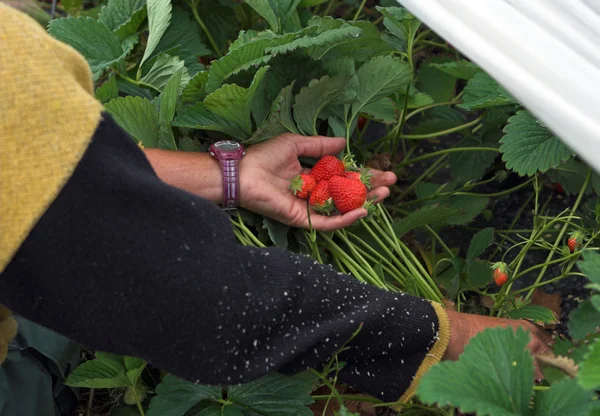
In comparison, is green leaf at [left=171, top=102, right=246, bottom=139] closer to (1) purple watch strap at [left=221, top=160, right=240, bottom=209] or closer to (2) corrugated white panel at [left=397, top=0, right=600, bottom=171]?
(1) purple watch strap at [left=221, top=160, right=240, bottom=209]

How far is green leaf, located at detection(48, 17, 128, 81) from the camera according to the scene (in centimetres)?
143

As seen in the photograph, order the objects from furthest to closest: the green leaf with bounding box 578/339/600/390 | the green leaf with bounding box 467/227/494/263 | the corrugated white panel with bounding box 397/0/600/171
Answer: the green leaf with bounding box 467/227/494/263
the corrugated white panel with bounding box 397/0/600/171
the green leaf with bounding box 578/339/600/390

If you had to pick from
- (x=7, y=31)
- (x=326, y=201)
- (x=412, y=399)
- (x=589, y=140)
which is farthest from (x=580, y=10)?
(x=7, y=31)

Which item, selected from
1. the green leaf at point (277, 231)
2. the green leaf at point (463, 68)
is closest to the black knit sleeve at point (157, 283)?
the green leaf at point (277, 231)

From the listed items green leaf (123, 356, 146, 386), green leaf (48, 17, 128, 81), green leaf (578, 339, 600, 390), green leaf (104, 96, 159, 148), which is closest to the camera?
green leaf (578, 339, 600, 390)

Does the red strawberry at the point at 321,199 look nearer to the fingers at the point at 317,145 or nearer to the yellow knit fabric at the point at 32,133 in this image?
the fingers at the point at 317,145

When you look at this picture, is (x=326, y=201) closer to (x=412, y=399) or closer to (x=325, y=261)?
(x=325, y=261)

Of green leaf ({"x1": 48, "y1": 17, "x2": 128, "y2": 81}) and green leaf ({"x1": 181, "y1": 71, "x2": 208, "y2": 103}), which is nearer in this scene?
green leaf ({"x1": 181, "y1": 71, "x2": 208, "y2": 103})

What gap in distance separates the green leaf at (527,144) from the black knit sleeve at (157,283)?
1.58 ft

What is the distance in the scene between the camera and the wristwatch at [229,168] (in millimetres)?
1249

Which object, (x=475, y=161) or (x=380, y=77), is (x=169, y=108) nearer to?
(x=380, y=77)

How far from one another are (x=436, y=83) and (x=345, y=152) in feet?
1.33

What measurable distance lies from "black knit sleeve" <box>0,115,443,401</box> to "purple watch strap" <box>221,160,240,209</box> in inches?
13.8

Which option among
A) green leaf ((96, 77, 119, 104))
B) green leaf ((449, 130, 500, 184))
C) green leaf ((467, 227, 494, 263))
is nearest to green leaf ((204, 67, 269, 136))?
green leaf ((96, 77, 119, 104))
